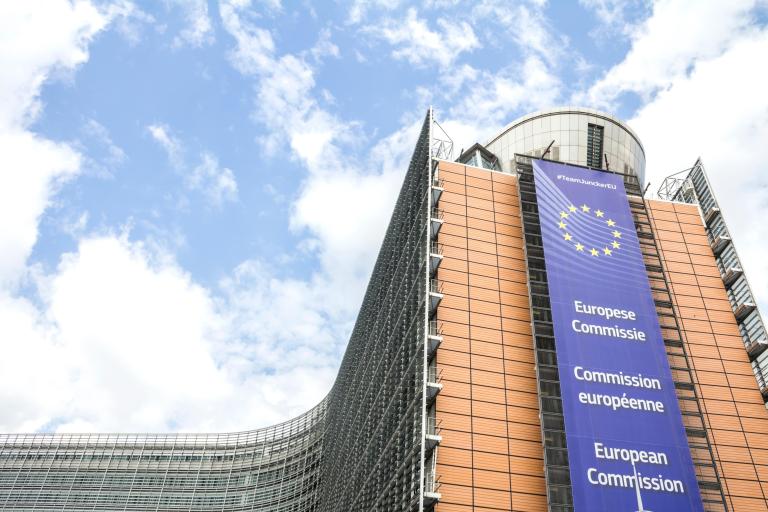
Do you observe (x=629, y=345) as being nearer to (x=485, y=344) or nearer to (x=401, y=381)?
(x=485, y=344)

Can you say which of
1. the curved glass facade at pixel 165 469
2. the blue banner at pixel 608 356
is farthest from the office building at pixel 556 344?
the curved glass facade at pixel 165 469

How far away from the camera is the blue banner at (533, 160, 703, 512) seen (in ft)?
151

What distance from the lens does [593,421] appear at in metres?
48.4

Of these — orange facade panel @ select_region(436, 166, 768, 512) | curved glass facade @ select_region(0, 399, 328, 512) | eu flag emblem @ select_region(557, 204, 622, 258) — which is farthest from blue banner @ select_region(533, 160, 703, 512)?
curved glass facade @ select_region(0, 399, 328, 512)

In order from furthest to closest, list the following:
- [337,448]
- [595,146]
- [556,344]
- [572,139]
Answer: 1. [337,448]
2. [595,146]
3. [572,139]
4. [556,344]

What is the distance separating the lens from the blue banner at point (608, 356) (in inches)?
1806

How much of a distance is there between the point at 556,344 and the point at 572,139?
110 feet

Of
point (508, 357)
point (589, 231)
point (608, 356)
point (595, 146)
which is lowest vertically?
point (508, 357)

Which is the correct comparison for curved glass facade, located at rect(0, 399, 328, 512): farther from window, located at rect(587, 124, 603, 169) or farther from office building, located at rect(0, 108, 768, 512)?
window, located at rect(587, 124, 603, 169)

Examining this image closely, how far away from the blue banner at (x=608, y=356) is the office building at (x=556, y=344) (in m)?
0.13

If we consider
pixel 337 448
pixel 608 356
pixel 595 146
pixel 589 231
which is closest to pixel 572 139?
pixel 595 146

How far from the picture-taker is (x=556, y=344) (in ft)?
171

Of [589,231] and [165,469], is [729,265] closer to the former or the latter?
[589,231]

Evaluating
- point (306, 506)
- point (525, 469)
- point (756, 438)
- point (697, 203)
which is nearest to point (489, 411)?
point (525, 469)
